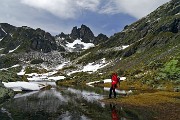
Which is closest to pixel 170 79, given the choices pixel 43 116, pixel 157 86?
pixel 157 86

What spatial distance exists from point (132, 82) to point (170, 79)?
20.5m

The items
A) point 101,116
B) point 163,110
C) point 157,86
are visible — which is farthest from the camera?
point 157,86

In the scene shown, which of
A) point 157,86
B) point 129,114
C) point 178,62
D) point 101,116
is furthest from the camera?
point 178,62

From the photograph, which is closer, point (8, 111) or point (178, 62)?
point (8, 111)

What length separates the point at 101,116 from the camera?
2800 centimetres

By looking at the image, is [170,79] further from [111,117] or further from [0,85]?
[111,117]

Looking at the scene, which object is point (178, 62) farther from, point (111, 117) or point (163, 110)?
point (111, 117)

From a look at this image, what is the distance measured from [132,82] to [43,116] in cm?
7833

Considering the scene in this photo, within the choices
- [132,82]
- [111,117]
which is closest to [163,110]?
[111,117]

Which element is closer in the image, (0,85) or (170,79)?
(0,85)

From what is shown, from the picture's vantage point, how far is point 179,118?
2756 cm

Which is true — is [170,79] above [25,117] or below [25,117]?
above

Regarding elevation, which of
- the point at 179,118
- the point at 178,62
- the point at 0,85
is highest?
the point at 178,62

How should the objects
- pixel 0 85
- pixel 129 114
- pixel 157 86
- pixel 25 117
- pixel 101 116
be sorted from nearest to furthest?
pixel 25 117 < pixel 101 116 < pixel 129 114 < pixel 0 85 < pixel 157 86
